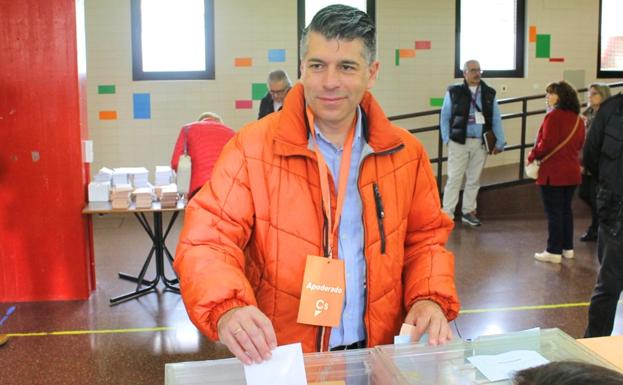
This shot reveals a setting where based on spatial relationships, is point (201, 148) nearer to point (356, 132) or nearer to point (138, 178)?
point (138, 178)

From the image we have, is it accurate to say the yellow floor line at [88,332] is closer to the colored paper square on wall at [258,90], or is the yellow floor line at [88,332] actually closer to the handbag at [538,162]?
the handbag at [538,162]

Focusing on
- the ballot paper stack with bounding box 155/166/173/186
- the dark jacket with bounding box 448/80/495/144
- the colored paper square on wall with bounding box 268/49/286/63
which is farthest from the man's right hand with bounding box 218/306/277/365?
the colored paper square on wall with bounding box 268/49/286/63

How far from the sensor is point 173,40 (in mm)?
8227

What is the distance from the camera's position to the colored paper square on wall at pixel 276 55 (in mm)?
8391

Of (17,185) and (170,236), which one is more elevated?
(17,185)

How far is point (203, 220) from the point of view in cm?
156

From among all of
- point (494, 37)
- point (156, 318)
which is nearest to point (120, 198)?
point (156, 318)

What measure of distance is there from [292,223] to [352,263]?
0.63ft

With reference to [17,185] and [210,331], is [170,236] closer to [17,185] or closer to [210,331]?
[17,185]

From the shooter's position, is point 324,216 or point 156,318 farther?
point 156,318

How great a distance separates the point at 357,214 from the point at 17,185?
3.73 meters

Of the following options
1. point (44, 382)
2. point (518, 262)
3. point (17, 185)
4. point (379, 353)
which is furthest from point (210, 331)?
point (518, 262)

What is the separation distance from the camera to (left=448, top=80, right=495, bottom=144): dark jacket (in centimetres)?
712

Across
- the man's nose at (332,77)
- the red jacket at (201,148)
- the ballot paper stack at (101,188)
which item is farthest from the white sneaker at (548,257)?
the man's nose at (332,77)
